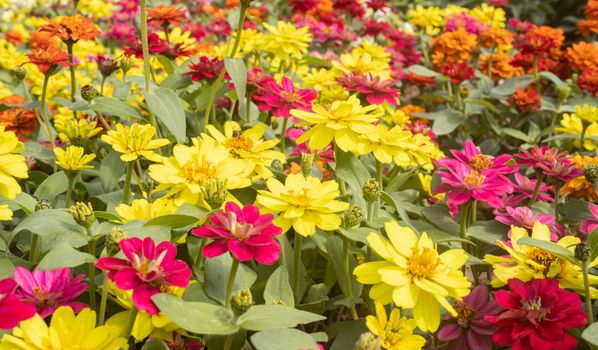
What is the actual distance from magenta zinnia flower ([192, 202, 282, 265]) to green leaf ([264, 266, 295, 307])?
0.50 feet

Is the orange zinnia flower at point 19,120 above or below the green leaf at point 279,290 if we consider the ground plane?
below

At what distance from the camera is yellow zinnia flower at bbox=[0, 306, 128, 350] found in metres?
0.76

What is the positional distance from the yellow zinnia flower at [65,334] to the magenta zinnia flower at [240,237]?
177mm

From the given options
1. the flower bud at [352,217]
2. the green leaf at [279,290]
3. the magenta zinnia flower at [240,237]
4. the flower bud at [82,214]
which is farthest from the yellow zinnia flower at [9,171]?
the flower bud at [352,217]

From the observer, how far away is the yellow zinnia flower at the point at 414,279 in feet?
2.85

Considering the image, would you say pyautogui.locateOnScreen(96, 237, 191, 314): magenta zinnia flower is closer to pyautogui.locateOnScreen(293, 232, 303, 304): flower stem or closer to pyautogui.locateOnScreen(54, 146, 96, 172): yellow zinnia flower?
pyautogui.locateOnScreen(293, 232, 303, 304): flower stem

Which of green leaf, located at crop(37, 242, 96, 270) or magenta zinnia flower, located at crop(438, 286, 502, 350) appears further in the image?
magenta zinnia flower, located at crop(438, 286, 502, 350)

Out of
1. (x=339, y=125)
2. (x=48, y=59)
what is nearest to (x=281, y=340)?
(x=339, y=125)

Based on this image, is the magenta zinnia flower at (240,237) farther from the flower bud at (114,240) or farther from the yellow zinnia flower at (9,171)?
the yellow zinnia flower at (9,171)

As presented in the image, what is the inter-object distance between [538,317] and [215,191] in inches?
22.3

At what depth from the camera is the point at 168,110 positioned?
4.24 ft

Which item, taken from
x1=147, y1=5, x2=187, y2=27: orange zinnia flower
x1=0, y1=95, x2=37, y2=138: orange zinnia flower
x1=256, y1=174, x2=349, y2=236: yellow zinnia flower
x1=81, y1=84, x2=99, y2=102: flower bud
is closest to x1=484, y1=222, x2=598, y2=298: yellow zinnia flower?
x1=256, y1=174, x2=349, y2=236: yellow zinnia flower

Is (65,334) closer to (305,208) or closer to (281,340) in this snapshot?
(281,340)

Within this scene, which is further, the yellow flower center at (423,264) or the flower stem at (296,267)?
the flower stem at (296,267)
